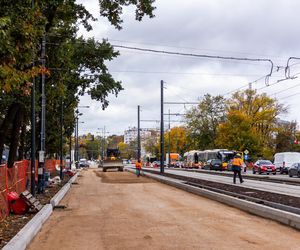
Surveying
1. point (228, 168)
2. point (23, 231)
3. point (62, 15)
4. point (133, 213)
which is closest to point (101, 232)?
point (23, 231)

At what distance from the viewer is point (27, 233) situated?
10.7m

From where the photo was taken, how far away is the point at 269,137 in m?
91.5

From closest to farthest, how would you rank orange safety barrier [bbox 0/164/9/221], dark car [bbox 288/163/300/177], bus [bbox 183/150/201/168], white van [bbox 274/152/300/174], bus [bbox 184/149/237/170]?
1. orange safety barrier [bbox 0/164/9/221]
2. dark car [bbox 288/163/300/177]
3. white van [bbox 274/152/300/174]
4. bus [bbox 184/149/237/170]
5. bus [bbox 183/150/201/168]

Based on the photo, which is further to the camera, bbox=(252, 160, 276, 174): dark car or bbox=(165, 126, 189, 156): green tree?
bbox=(165, 126, 189, 156): green tree

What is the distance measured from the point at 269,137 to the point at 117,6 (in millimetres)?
76003

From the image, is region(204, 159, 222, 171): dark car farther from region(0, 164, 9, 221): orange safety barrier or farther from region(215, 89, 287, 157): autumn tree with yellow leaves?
region(0, 164, 9, 221): orange safety barrier

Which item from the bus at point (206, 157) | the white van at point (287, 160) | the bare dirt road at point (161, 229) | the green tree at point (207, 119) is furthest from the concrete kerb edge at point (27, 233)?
the green tree at point (207, 119)

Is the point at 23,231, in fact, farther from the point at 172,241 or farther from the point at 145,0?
the point at 145,0

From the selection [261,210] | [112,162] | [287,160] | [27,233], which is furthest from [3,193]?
[112,162]

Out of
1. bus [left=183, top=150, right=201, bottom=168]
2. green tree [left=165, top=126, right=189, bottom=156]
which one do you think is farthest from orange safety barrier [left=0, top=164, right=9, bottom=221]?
green tree [left=165, top=126, right=189, bottom=156]

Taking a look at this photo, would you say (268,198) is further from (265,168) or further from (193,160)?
(193,160)

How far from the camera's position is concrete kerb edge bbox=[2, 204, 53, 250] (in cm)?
921

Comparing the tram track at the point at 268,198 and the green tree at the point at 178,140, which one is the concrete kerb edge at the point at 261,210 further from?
the green tree at the point at 178,140

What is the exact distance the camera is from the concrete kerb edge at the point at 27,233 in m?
9.21
